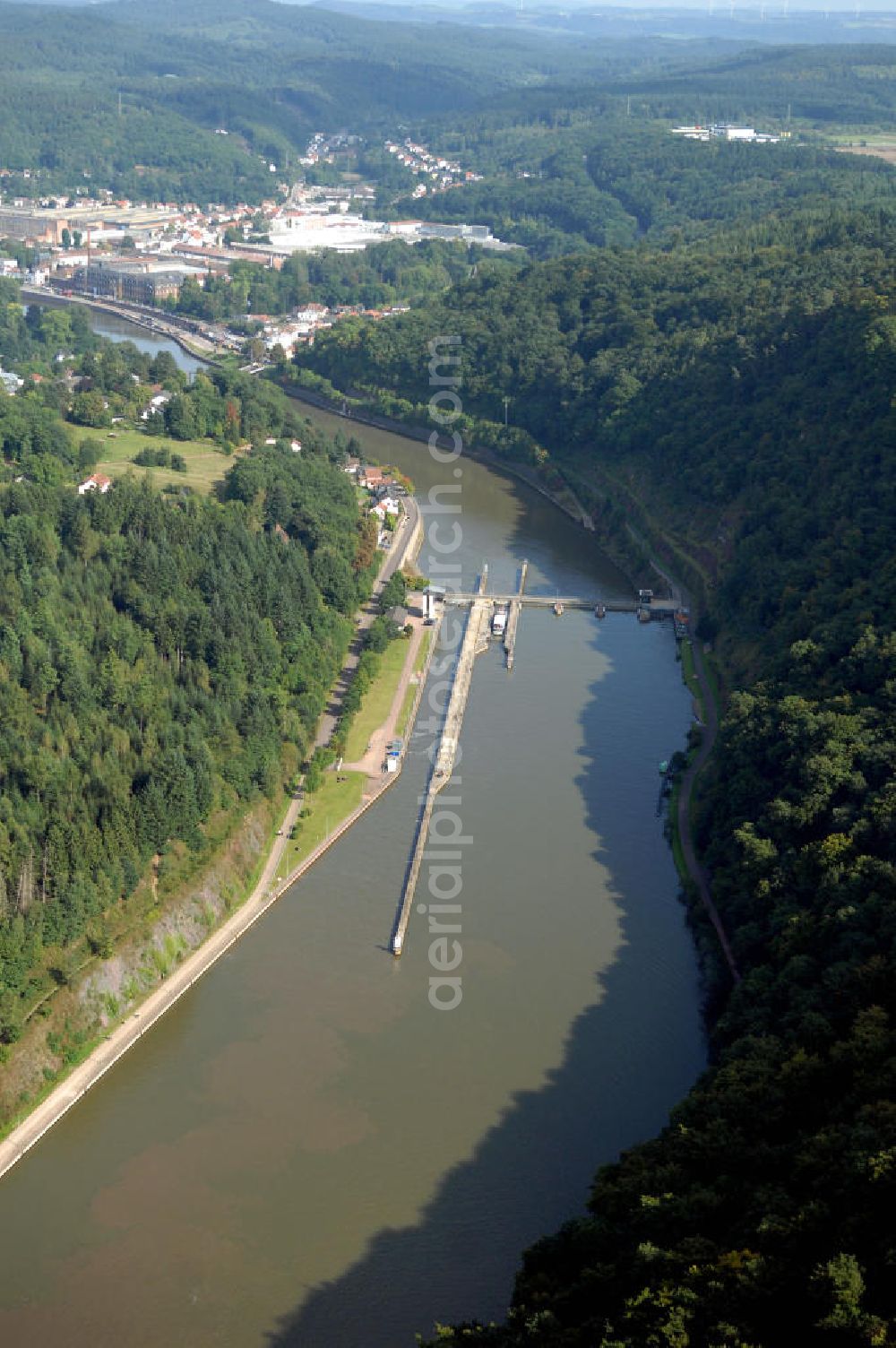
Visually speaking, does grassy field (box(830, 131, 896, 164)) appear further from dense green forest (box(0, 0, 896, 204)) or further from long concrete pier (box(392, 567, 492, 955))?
long concrete pier (box(392, 567, 492, 955))

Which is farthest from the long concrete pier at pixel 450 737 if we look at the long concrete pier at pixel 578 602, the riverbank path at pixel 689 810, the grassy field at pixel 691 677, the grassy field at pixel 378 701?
the grassy field at pixel 691 677

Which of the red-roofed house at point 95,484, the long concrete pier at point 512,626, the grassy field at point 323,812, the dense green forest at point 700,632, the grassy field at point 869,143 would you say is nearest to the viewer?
the dense green forest at point 700,632

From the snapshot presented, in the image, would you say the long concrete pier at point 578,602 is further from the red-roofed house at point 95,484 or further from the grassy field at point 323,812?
the grassy field at point 323,812

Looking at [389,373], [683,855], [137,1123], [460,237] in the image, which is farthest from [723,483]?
[460,237]

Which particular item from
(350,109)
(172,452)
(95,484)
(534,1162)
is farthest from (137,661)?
(350,109)

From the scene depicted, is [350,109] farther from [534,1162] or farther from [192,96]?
[534,1162]

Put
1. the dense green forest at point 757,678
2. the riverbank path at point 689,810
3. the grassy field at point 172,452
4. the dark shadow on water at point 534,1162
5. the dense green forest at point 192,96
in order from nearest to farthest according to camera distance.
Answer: the dense green forest at point 757,678 → the dark shadow on water at point 534,1162 → the riverbank path at point 689,810 → the grassy field at point 172,452 → the dense green forest at point 192,96
